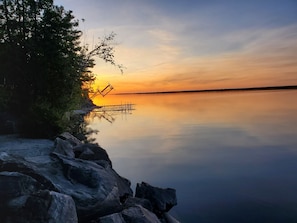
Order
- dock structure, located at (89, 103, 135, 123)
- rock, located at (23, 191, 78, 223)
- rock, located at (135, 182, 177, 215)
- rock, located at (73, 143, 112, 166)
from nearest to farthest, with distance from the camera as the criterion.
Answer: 1. rock, located at (23, 191, 78, 223)
2. rock, located at (135, 182, 177, 215)
3. rock, located at (73, 143, 112, 166)
4. dock structure, located at (89, 103, 135, 123)

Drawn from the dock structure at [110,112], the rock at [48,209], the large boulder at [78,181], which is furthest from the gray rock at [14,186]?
the dock structure at [110,112]

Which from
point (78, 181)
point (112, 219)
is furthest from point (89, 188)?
point (112, 219)

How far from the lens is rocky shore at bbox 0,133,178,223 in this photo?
6.78 m

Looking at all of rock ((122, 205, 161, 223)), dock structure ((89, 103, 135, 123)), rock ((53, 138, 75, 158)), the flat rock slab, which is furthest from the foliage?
dock structure ((89, 103, 135, 123))

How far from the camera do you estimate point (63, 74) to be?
24609mm

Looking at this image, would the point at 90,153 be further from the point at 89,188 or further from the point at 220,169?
the point at 220,169

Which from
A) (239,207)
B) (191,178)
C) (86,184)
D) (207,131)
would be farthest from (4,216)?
(207,131)

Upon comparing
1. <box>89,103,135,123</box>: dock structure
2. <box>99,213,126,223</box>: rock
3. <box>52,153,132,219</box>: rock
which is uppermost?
<box>52,153,132,219</box>: rock

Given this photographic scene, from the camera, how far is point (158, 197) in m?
12.8

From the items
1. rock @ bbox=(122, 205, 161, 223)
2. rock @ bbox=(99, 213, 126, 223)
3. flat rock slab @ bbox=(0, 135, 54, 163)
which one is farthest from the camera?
flat rock slab @ bbox=(0, 135, 54, 163)

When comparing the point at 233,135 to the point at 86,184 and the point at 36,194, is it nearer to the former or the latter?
the point at 86,184

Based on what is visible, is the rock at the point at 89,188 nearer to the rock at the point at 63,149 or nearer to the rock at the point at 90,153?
the rock at the point at 63,149

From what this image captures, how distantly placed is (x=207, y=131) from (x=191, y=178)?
21.8 meters

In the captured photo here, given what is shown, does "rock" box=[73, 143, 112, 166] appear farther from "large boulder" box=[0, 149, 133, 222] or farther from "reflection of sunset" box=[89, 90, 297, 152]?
"reflection of sunset" box=[89, 90, 297, 152]
